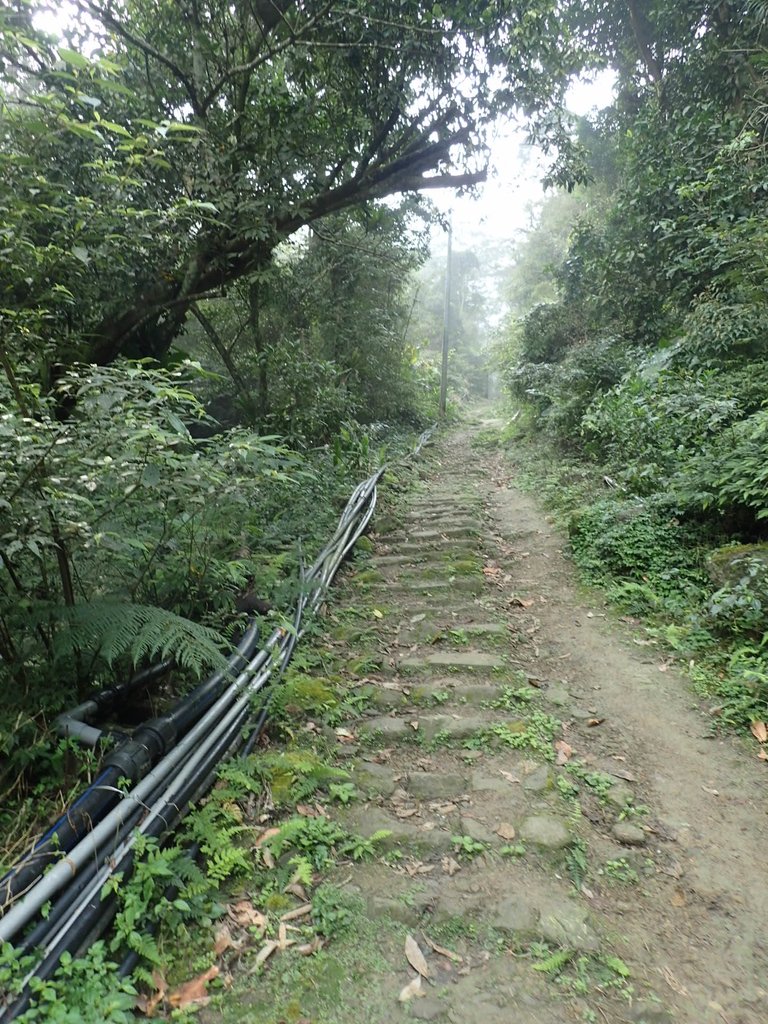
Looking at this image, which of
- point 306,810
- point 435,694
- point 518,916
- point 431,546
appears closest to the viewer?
point 518,916

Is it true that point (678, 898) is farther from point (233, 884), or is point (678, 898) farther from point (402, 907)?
point (233, 884)

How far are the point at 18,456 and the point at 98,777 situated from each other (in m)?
1.35

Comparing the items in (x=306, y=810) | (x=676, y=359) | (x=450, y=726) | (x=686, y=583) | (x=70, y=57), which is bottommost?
(x=306, y=810)

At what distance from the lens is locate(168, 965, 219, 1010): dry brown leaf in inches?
75.9

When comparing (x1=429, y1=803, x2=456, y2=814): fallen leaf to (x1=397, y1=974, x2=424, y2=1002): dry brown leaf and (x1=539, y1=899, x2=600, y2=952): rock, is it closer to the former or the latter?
(x1=539, y1=899, x2=600, y2=952): rock

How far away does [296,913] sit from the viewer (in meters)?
2.28

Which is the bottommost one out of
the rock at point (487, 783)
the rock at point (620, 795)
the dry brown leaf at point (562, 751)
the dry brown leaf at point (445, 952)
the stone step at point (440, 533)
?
the dry brown leaf at point (445, 952)

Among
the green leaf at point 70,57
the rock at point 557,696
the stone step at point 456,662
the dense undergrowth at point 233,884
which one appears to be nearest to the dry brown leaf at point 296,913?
the dense undergrowth at point 233,884

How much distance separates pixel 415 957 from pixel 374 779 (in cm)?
100

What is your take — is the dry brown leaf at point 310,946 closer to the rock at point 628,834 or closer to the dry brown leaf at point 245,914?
the dry brown leaf at point 245,914

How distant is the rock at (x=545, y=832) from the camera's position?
8.48 ft

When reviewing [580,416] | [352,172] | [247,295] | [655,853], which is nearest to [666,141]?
[580,416]

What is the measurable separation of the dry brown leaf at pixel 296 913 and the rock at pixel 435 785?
2.65ft

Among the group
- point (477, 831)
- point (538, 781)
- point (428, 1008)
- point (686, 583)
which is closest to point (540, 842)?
point (477, 831)
